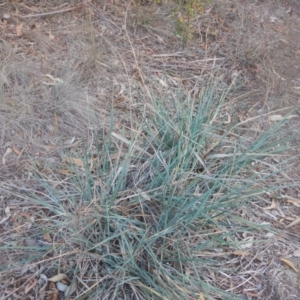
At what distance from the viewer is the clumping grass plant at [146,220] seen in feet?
6.90

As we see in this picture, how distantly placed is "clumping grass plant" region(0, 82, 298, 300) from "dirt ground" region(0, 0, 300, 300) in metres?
0.18

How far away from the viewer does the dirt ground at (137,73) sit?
8.45 feet

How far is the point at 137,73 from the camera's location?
3395 mm

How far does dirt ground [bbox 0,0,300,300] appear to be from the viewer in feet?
8.45

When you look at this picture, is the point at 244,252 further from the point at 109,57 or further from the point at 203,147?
the point at 109,57

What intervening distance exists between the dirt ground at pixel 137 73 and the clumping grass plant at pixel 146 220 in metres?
0.18

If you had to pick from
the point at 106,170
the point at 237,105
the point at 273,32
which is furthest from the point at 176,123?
the point at 273,32

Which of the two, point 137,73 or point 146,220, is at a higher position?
point 146,220

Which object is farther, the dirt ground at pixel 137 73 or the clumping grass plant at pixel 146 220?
the dirt ground at pixel 137 73

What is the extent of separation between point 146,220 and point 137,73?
1391 mm

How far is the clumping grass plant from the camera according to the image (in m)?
2.10

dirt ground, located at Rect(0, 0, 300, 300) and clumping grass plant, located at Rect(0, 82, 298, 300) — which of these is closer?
clumping grass plant, located at Rect(0, 82, 298, 300)

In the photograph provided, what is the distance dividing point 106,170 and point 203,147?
51cm

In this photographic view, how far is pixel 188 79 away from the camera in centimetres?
344
